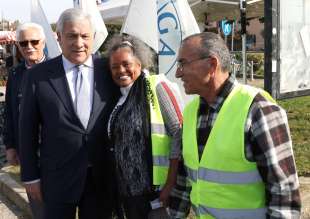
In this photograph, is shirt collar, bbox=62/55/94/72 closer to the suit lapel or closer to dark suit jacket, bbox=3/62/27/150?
the suit lapel

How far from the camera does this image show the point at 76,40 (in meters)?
2.45

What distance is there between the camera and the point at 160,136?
2377 mm

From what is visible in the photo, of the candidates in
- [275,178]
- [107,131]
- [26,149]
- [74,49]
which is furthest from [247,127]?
[26,149]

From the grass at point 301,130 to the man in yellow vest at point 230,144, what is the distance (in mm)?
3034

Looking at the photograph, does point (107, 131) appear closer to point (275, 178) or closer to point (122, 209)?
point (122, 209)

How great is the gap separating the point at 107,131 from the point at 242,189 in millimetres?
925

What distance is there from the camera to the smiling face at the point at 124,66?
2430mm

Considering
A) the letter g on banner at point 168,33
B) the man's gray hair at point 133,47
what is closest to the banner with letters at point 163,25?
the letter g on banner at point 168,33

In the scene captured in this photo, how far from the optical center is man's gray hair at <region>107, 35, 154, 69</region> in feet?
8.07

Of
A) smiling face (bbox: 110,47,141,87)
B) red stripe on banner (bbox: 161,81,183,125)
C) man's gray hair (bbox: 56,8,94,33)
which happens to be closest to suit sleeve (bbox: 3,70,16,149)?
man's gray hair (bbox: 56,8,94,33)

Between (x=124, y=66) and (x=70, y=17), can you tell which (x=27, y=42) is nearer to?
(x=70, y=17)

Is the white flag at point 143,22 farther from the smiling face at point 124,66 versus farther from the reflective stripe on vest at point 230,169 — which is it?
the reflective stripe on vest at point 230,169

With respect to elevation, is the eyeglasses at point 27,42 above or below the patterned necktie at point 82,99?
above

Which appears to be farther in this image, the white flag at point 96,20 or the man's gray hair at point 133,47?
the white flag at point 96,20
